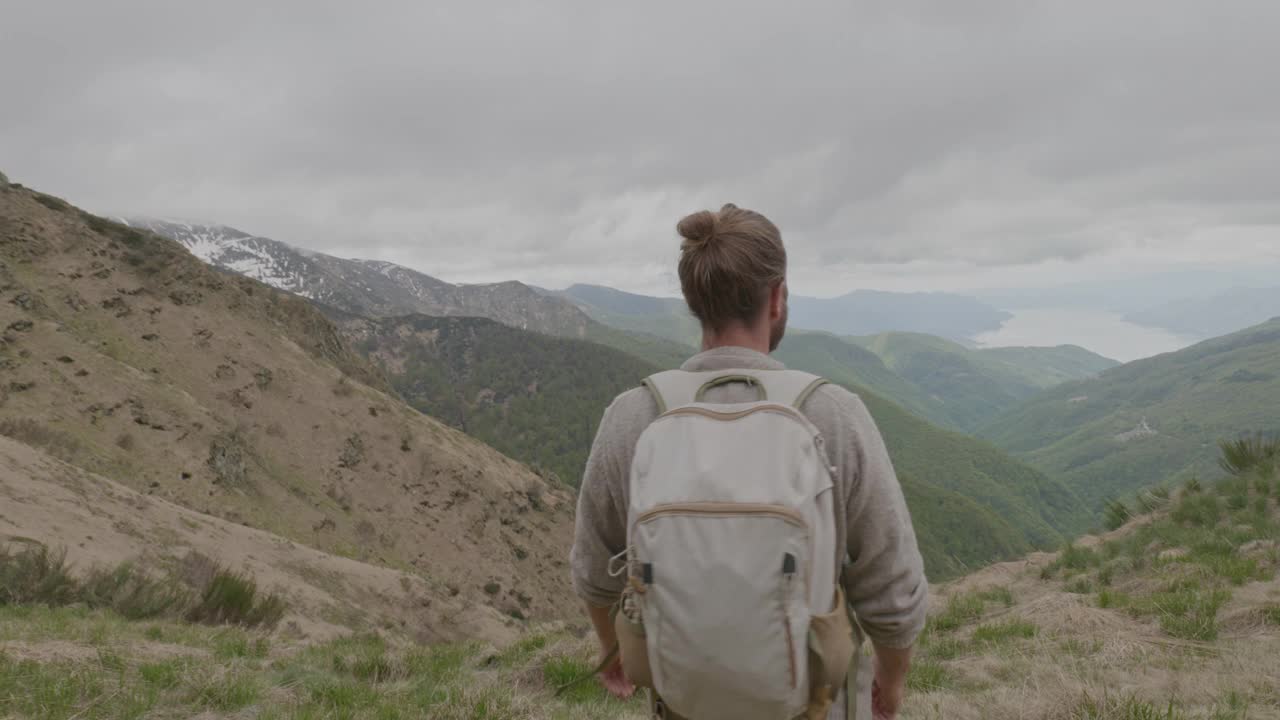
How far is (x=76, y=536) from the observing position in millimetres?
9305

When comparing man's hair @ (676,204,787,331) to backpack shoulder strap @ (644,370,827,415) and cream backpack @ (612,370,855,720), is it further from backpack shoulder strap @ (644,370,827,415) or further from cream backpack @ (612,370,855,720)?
cream backpack @ (612,370,855,720)

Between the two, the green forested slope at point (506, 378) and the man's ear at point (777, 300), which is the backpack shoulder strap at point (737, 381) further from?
the green forested slope at point (506, 378)

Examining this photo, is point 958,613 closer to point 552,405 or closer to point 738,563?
point 738,563

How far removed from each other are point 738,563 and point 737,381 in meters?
0.55

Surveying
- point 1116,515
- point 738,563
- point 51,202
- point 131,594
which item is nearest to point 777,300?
point 738,563

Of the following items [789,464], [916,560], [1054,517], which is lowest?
[1054,517]

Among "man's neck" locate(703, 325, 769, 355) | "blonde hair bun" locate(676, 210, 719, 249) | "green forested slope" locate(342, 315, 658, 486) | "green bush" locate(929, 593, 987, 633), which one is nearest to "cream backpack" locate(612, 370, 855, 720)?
"man's neck" locate(703, 325, 769, 355)

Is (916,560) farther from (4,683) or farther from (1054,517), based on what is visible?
(1054,517)

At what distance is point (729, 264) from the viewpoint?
1.80 metres

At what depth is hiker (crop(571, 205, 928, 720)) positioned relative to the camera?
1.47 m

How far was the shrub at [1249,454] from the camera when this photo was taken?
360 inches

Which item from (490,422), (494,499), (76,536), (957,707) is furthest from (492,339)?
(957,707)

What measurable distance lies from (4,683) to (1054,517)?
175 meters

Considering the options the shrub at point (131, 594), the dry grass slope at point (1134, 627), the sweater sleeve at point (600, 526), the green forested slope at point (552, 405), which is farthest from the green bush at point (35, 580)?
the green forested slope at point (552, 405)
